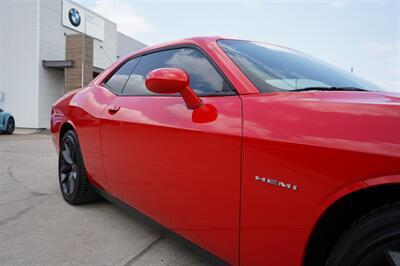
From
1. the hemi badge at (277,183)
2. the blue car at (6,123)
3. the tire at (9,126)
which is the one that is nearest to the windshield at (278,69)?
the hemi badge at (277,183)

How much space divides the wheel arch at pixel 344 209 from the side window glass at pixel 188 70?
2.59 feet

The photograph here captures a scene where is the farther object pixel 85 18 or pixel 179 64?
pixel 85 18

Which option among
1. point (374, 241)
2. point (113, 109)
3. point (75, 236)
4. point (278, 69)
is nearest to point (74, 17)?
point (113, 109)

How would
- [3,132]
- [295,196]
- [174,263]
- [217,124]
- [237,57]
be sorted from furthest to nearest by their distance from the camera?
[3,132] < [174,263] < [237,57] < [217,124] < [295,196]

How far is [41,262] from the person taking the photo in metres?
2.22

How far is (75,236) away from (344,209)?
2.10m

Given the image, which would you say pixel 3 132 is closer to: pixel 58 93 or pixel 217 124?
pixel 58 93

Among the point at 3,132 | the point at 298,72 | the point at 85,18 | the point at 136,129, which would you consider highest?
the point at 85,18

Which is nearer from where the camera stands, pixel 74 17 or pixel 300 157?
pixel 300 157

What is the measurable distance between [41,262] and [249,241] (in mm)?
1463

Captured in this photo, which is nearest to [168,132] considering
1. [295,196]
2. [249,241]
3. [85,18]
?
[249,241]

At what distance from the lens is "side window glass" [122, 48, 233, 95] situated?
1.89 metres

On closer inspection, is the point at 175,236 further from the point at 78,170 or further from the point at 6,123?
the point at 6,123

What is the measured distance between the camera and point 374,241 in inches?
42.8
